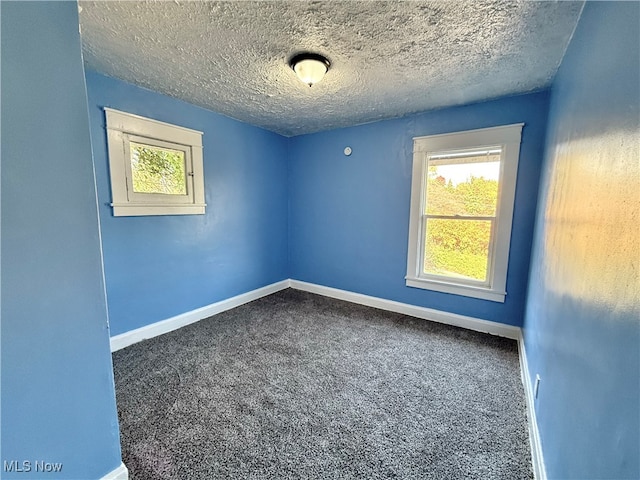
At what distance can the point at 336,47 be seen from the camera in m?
1.75

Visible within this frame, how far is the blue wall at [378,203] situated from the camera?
250 centimetres

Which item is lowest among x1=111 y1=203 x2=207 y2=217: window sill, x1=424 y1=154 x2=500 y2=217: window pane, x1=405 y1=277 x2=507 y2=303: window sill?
x1=405 y1=277 x2=507 y2=303: window sill

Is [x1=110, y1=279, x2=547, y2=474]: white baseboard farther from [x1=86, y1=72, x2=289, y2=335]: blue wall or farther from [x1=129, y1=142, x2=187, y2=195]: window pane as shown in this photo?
[x1=129, y1=142, x2=187, y2=195]: window pane

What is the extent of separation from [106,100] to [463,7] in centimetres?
267

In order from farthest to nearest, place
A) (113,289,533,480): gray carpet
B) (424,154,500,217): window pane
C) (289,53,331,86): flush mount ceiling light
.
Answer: (424,154,500,217): window pane, (289,53,331,86): flush mount ceiling light, (113,289,533,480): gray carpet

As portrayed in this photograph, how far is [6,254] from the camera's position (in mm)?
864

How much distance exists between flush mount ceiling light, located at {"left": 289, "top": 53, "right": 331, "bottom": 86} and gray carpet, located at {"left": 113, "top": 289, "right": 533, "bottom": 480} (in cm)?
226

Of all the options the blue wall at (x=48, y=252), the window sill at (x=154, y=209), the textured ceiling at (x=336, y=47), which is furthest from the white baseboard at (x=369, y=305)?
the textured ceiling at (x=336, y=47)

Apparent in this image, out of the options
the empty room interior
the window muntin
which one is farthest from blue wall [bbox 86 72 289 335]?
the window muntin

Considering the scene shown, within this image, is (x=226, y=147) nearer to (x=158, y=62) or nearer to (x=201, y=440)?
(x=158, y=62)

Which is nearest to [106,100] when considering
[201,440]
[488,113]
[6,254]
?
[6,254]

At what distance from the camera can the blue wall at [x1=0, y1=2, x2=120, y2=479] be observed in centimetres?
87

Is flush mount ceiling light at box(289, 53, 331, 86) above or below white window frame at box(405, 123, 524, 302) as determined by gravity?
above

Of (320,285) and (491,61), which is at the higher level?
(491,61)
